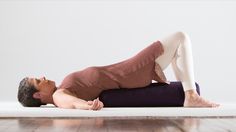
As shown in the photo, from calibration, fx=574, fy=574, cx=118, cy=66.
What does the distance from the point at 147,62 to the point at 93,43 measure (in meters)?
1.94

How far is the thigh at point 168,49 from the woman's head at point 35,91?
745 millimetres

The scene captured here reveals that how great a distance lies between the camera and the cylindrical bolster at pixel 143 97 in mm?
3754

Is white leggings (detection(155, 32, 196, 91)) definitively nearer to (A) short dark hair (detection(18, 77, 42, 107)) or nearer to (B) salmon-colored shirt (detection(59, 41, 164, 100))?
(B) salmon-colored shirt (detection(59, 41, 164, 100))

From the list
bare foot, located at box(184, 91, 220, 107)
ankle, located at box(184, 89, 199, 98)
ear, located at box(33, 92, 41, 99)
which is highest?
ear, located at box(33, 92, 41, 99)

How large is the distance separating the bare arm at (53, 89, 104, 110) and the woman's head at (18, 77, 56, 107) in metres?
0.11

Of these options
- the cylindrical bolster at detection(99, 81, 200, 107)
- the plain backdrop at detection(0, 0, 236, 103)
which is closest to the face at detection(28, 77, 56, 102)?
the cylindrical bolster at detection(99, 81, 200, 107)

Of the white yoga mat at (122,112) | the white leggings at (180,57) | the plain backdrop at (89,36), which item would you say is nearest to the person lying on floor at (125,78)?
the white leggings at (180,57)

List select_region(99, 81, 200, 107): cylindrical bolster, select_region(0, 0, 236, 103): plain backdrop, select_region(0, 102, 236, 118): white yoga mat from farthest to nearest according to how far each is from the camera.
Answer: select_region(0, 0, 236, 103): plain backdrop, select_region(99, 81, 200, 107): cylindrical bolster, select_region(0, 102, 236, 118): white yoga mat

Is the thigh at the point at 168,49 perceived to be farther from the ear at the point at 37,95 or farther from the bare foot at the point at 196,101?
the ear at the point at 37,95

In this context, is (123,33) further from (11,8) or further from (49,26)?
(11,8)

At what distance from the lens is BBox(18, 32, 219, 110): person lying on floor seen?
3.68 metres

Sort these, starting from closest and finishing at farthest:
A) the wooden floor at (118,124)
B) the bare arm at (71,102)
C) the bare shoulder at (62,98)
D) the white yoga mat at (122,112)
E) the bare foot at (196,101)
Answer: the wooden floor at (118,124) → the white yoga mat at (122,112) → the bare arm at (71,102) → the bare shoulder at (62,98) → the bare foot at (196,101)

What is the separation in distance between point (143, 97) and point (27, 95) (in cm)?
75

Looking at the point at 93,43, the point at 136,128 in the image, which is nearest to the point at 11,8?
the point at 93,43
